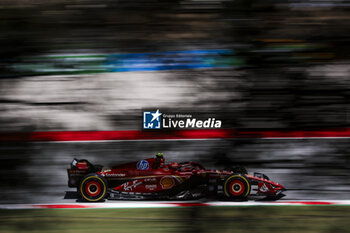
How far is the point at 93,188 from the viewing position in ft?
10.9

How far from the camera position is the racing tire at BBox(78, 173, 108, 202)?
3.22 meters

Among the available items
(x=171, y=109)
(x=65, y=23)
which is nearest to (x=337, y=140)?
(x=171, y=109)

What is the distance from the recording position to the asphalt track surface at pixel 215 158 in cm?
88

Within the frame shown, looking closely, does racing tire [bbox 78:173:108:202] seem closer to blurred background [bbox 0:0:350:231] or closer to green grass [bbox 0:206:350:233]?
green grass [bbox 0:206:350:233]

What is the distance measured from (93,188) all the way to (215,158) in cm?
264

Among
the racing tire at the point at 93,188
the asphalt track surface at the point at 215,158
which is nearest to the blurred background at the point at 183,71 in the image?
the asphalt track surface at the point at 215,158

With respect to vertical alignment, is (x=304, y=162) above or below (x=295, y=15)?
A: below

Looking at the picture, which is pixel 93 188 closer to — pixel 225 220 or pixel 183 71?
pixel 225 220

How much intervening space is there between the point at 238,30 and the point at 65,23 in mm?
460

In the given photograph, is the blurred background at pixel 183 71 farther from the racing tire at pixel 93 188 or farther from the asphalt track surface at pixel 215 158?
the racing tire at pixel 93 188

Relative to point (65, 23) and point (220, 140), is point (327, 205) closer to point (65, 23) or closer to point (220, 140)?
point (220, 140)

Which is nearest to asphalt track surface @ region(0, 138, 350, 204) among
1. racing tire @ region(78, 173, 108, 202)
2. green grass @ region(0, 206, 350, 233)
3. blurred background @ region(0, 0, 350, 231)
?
blurred background @ region(0, 0, 350, 231)

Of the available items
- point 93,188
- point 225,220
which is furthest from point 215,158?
point 93,188

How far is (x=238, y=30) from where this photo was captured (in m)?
0.89
